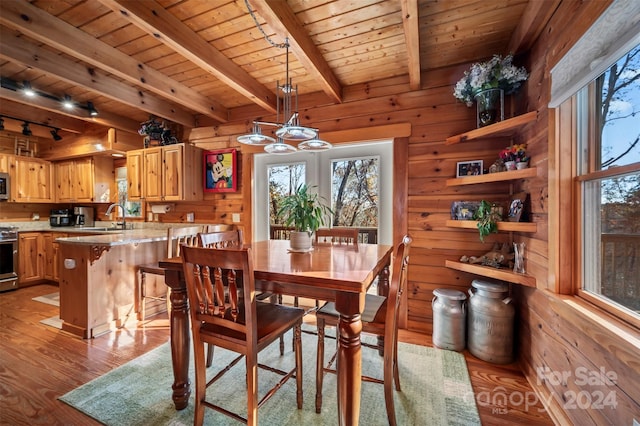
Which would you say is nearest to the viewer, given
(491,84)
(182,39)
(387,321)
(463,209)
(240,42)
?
(387,321)

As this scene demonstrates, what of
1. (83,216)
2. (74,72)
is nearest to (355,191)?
(74,72)

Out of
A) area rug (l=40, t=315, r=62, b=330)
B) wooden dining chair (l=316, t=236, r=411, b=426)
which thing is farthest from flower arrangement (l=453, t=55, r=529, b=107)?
area rug (l=40, t=315, r=62, b=330)

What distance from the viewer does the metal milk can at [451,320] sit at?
88.2 inches

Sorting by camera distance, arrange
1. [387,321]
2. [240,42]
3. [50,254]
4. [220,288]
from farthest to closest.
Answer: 1. [50,254]
2. [240,42]
3. [387,321]
4. [220,288]

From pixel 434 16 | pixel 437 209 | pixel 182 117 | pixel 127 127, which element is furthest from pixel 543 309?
pixel 127 127

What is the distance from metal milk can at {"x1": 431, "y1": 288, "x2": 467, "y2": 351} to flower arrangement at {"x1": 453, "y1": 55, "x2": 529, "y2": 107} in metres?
1.65

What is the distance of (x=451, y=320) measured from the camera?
7.39ft

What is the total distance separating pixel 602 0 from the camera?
1147 millimetres

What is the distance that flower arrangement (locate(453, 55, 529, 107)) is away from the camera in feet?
6.48

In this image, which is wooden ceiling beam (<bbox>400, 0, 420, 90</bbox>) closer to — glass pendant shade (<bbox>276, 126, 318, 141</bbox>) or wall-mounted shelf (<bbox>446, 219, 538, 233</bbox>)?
glass pendant shade (<bbox>276, 126, 318, 141</bbox>)

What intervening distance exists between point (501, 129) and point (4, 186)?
632 centimetres

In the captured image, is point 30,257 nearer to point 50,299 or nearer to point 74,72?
point 50,299

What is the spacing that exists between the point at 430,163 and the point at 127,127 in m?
4.02

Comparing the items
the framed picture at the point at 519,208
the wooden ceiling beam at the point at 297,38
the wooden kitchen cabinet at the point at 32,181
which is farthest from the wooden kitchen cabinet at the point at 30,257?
the framed picture at the point at 519,208
